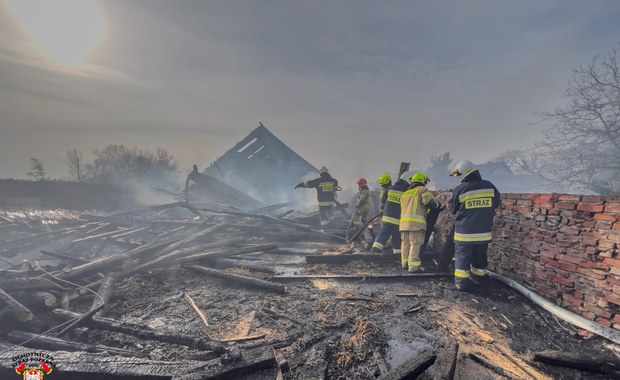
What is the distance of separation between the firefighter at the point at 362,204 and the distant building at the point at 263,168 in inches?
364

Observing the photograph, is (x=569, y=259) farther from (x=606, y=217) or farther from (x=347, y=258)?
(x=347, y=258)

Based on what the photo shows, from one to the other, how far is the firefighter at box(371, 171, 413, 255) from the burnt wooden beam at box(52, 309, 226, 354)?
4685mm

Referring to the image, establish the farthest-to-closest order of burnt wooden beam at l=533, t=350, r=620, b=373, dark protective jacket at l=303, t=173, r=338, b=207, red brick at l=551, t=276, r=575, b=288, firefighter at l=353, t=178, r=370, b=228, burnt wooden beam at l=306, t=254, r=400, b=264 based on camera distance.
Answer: dark protective jacket at l=303, t=173, r=338, b=207, firefighter at l=353, t=178, r=370, b=228, burnt wooden beam at l=306, t=254, r=400, b=264, red brick at l=551, t=276, r=575, b=288, burnt wooden beam at l=533, t=350, r=620, b=373

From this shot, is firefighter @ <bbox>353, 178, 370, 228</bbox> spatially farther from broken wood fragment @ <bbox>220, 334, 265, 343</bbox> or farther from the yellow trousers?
broken wood fragment @ <bbox>220, 334, 265, 343</bbox>

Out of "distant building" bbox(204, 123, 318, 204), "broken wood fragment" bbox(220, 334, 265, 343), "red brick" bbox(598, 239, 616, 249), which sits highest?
"distant building" bbox(204, 123, 318, 204)

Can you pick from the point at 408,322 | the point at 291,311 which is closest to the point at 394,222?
the point at 408,322

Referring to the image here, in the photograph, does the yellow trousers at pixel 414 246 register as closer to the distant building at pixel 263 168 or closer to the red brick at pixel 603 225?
the red brick at pixel 603 225

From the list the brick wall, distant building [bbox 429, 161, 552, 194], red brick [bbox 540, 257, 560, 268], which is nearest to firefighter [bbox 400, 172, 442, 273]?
the brick wall

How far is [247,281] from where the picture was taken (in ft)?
16.2

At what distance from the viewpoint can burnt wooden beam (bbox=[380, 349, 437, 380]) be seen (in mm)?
2176

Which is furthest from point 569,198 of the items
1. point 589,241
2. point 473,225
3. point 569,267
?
point 473,225

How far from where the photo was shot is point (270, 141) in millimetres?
16531

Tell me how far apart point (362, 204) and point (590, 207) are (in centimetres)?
552

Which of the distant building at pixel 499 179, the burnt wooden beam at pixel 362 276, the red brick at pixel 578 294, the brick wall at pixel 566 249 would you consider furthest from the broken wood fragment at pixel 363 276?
the distant building at pixel 499 179
